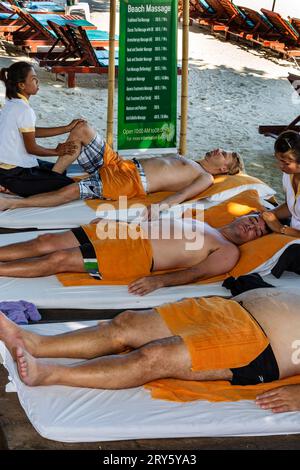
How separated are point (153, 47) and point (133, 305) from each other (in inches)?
114

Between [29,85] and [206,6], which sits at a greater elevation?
[206,6]

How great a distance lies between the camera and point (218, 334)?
2.84 metres

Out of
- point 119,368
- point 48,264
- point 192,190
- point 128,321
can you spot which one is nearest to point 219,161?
point 192,190

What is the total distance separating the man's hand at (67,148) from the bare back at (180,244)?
1.41 metres

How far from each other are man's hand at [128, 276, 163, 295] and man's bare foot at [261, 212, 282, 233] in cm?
77

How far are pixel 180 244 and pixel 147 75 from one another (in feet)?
8.28

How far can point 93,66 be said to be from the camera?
8.91 m

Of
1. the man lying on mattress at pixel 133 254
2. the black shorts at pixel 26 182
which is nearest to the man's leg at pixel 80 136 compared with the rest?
the black shorts at pixel 26 182

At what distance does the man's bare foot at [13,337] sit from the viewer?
9.24ft

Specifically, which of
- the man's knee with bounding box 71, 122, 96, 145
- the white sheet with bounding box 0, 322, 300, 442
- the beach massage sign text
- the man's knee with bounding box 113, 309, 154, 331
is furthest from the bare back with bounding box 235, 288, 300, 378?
the beach massage sign text

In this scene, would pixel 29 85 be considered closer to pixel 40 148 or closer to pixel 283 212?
pixel 40 148

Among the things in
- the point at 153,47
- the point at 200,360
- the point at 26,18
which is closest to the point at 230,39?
the point at 26,18

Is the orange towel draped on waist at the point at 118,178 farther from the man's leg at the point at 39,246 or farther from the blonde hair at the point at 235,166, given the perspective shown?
the man's leg at the point at 39,246

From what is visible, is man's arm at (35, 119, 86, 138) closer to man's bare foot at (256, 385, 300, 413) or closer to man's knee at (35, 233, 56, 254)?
man's knee at (35, 233, 56, 254)
